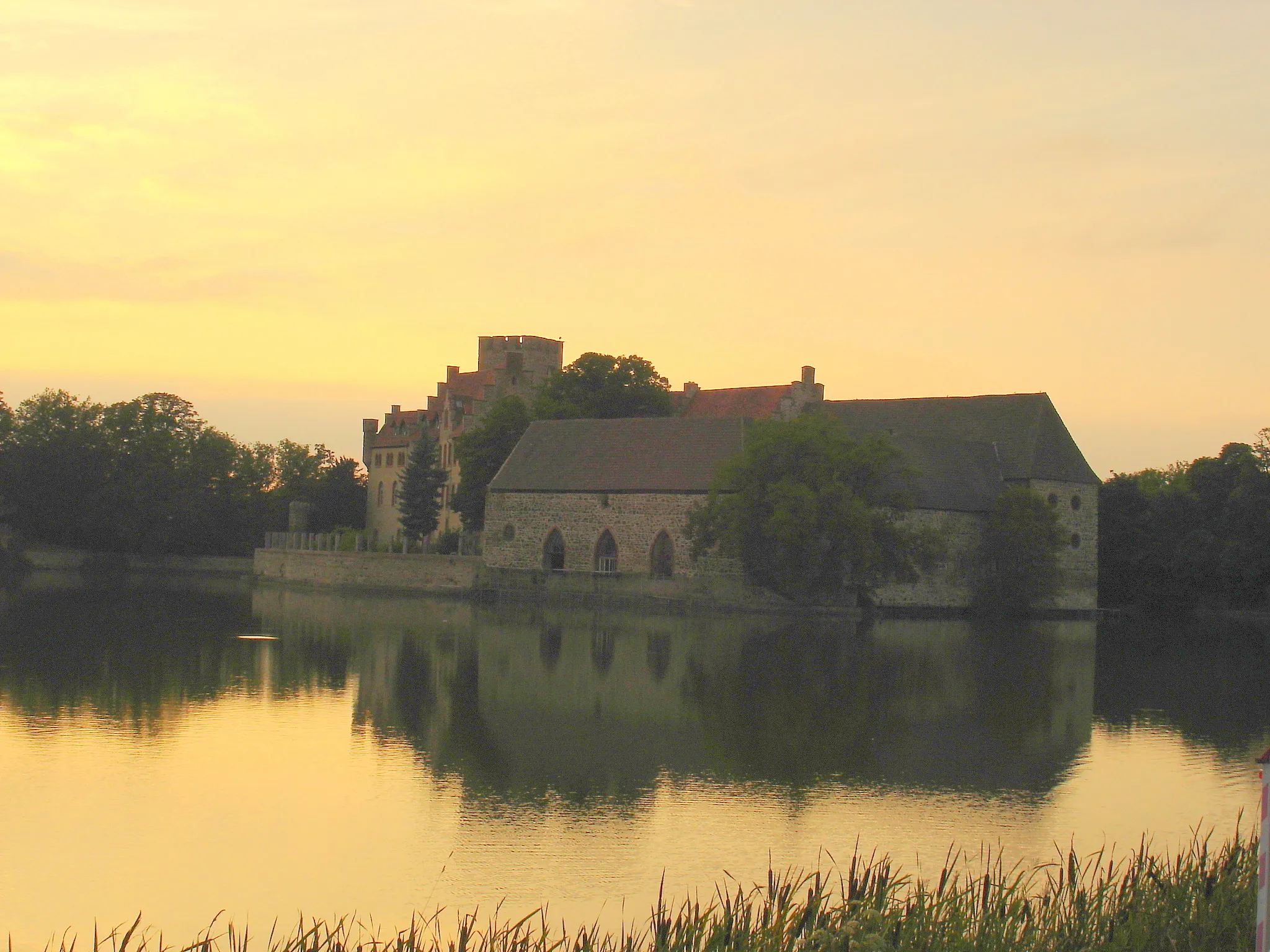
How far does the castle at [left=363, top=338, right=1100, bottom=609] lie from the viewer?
2008 inches

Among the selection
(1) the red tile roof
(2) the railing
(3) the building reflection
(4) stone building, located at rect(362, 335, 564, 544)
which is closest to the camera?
(3) the building reflection

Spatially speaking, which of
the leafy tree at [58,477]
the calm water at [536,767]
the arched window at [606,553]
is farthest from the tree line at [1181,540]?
the leafy tree at [58,477]

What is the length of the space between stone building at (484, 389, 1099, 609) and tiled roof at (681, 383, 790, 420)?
1492 cm

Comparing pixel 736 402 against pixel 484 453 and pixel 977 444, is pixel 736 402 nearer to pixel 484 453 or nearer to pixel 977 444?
pixel 484 453

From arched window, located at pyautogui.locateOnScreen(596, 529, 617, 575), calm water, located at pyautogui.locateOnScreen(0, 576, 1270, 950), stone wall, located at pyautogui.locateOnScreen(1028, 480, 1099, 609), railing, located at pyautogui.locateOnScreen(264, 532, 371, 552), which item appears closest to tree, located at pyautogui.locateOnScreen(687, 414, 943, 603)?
arched window, located at pyautogui.locateOnScreen(596, 529, 617, 575)

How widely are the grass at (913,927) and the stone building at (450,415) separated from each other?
6852 cm

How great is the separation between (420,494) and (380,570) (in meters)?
13.3

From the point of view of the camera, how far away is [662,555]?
5141 centimetres

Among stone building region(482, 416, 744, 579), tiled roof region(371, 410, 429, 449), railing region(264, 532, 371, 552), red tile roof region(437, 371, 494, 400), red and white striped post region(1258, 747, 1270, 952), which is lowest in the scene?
red and white striped post region(1258, 747, 1270, 952)

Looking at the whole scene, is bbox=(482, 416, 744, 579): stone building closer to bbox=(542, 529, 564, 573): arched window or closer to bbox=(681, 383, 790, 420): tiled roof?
bbox=(542, 529, 564, 573): arched window

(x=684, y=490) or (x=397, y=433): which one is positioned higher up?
(x=397, y=433)

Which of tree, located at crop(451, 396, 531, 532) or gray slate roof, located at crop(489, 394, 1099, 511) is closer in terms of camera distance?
gray slate roof, located at crop(489, 394, 1099, 511)

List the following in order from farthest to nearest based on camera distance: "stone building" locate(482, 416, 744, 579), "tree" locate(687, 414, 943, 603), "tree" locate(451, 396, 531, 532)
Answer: "tree" locate(451, 396, 531, 532) → "stone building" locate(482, 416, 744, 579) → "tree" locate(687, 414, 943, 603)

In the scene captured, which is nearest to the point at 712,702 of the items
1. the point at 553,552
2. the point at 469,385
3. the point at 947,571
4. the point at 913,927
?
the point at 913,927
